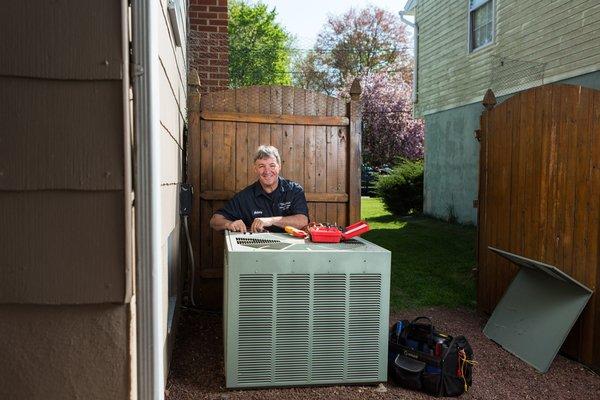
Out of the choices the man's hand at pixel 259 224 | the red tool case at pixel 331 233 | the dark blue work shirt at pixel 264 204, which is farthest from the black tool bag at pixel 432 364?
the dark blue work shirt at pixel 264 204

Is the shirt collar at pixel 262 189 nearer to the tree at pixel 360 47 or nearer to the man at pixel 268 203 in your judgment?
the man at pixel 268 203

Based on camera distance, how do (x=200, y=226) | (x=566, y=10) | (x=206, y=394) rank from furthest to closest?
(x=566, y=10) < (x=200, y=226) < (x=206, y=394)

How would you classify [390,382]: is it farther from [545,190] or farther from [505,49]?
[505,49]

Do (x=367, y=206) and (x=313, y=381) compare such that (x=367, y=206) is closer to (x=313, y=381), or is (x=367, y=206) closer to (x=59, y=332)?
(x=313, y=381)

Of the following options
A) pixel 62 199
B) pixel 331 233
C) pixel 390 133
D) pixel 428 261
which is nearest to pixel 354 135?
pixel 331 233

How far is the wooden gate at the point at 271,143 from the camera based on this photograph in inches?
173

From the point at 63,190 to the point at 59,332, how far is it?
446mm

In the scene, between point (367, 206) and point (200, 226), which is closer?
point (200, 226)

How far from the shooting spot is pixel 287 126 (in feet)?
14.9

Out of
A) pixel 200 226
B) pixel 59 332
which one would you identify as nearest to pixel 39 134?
pixel 59 332

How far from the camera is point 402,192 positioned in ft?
43.0

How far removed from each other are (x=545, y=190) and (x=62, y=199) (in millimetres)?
3417

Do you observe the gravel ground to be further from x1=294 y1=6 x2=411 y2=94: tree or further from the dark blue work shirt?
x1=294 y1=6 x2=411 y2=94: tree

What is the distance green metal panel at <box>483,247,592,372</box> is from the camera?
3.33 meters
